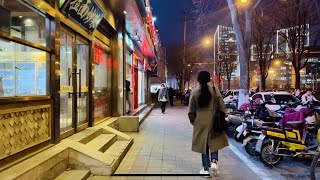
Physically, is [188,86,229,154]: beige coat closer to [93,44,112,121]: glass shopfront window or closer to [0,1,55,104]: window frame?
[0,1,55,104]: window frame

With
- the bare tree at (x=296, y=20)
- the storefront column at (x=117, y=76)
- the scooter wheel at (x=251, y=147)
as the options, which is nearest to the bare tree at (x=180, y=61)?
the bare tree at (x=296, y=20)

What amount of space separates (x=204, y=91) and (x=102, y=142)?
3208 mm

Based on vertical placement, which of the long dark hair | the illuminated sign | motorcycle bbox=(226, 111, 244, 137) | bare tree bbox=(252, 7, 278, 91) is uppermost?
bare tree bbox=(252, 7, 278, 91)

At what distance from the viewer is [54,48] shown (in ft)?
21.9

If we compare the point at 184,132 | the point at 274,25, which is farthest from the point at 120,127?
the point at 274,25

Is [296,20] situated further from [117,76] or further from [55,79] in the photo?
[55,79]

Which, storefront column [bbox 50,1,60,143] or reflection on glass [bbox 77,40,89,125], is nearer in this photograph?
storefront column [bbox 50,1,60,143]

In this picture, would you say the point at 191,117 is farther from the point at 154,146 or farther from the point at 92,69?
the point at 92,69

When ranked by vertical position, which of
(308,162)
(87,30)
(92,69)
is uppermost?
(87,30)

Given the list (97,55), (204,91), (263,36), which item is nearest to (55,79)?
(204,91)

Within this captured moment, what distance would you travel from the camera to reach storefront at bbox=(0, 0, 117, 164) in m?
5.18

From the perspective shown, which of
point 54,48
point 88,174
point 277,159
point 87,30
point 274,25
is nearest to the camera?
point 88,174

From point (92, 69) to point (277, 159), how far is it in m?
5.61

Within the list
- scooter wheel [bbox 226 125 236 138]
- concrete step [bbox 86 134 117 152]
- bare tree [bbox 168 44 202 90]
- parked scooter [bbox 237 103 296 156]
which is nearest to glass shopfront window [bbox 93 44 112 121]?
concrete step [bbox 86 134 117 152]
